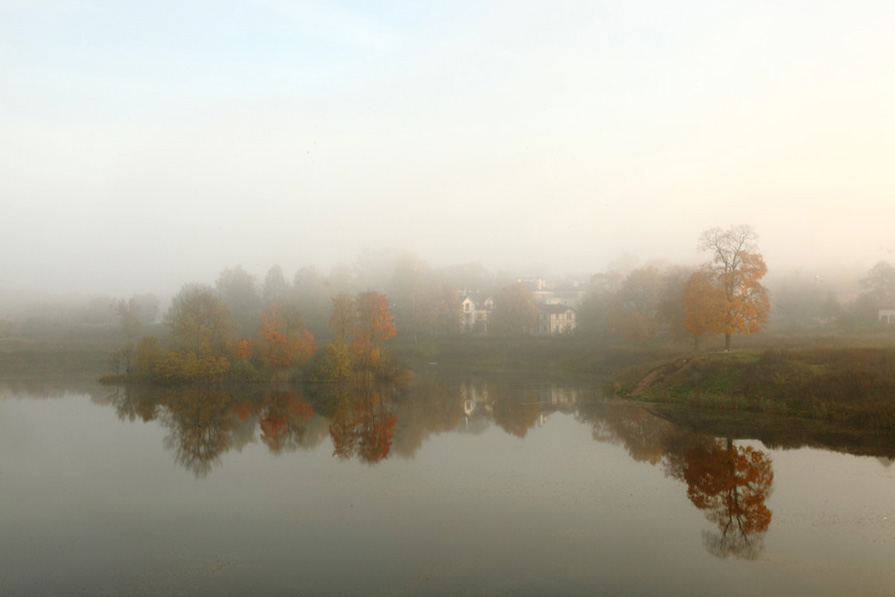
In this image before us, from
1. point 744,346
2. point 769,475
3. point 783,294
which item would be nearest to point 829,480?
point 769,475

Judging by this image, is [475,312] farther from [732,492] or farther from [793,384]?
[732,492]

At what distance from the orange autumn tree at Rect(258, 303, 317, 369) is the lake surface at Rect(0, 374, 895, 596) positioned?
23.9m

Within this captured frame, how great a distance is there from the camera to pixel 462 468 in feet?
62.2

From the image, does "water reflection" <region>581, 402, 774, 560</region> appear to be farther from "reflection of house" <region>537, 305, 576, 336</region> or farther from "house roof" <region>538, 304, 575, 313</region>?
"house roof" <region>538, 304, 575, 313</region>

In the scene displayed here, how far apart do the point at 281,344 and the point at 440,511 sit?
40.3 m

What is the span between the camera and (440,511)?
1445 centimetres

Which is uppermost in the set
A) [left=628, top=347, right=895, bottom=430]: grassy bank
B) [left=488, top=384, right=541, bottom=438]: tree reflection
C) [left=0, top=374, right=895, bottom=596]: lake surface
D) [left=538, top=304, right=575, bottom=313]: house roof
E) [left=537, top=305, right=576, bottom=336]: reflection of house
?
[left=538, top=304, right=575, bottom=313]: house roof

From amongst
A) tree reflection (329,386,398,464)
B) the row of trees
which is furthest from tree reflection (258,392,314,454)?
the row of trees

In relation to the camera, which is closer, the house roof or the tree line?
the tree line

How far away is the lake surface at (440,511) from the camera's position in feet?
34.7

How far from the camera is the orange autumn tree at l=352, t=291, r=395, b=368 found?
51.8m

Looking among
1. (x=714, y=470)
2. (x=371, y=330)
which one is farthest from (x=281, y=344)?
(x=714, y=470)

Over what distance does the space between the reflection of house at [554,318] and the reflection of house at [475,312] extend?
8277 millimetres

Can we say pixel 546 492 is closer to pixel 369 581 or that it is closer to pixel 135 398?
pixel 369 581
